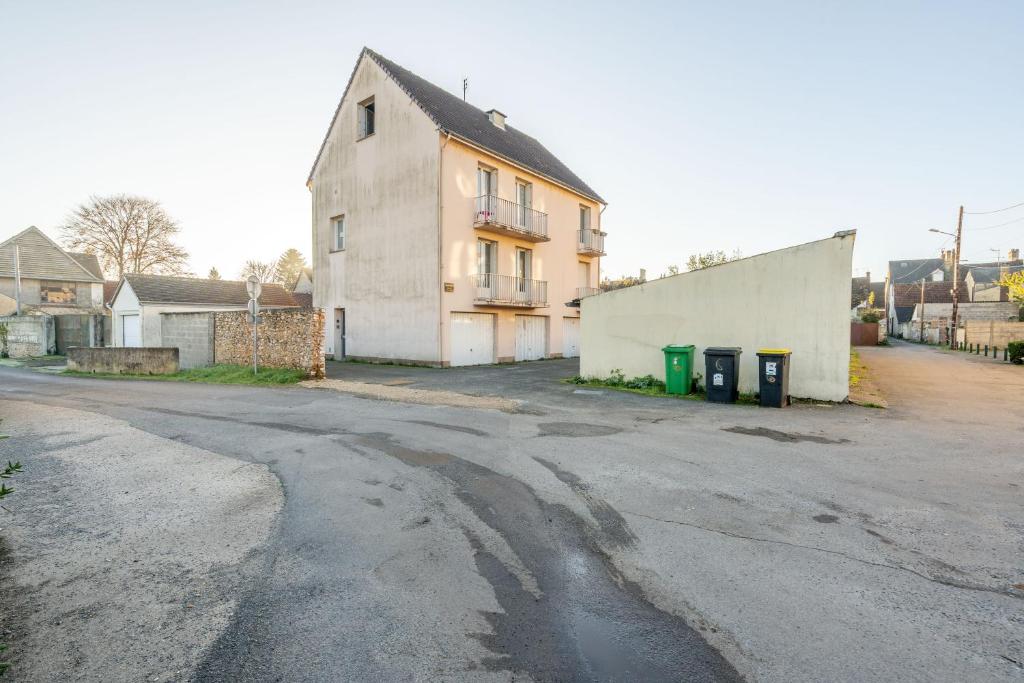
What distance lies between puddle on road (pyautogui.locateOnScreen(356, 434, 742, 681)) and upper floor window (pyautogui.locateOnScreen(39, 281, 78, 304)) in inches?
1935

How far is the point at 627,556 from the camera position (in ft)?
11.2

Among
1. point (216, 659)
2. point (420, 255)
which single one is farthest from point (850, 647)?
point (420, 255)

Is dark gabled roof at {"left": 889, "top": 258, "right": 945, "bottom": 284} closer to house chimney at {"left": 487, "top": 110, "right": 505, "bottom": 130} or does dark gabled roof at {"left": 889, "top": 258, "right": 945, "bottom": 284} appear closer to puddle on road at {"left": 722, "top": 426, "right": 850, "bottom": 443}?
house chimney at {"left": 487, "top": 110, "right": 505, "bottom": 130}

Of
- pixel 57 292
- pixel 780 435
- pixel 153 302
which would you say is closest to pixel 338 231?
pixel 153 302

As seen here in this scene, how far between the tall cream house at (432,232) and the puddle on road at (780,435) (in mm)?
9465

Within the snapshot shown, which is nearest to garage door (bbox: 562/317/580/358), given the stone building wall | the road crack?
the stone building wall

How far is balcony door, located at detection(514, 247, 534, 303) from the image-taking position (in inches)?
834

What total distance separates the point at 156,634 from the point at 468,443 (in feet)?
14.1

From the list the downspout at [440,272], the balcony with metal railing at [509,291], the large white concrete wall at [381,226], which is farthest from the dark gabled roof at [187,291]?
the balcony with metal railing at [509,291]

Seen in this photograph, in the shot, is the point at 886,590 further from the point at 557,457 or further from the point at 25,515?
the point at 25,515

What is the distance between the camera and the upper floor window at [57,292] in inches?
1462

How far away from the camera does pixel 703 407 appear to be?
9.64m

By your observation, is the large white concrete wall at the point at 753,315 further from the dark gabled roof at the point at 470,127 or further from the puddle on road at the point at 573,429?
the dark gabled roof at the point at 470,127

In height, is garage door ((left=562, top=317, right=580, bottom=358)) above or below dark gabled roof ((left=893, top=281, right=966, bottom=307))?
below
